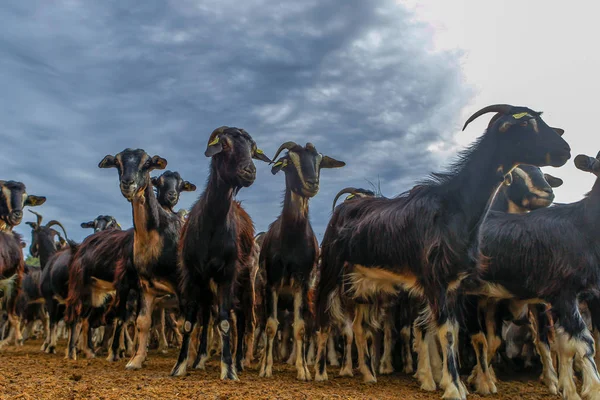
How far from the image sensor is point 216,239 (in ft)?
22.8

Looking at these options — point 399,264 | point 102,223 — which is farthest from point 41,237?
point 399,264

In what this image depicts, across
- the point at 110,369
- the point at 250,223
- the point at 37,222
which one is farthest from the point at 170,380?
the point at 37,222

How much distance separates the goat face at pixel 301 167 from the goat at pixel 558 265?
246cm

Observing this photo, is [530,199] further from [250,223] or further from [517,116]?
[250,223]

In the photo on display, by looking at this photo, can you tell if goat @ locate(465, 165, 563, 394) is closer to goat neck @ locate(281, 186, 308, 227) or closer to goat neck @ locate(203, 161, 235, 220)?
goat neck @ locate(281, 186, 308, 227)

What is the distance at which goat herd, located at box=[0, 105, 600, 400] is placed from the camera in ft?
20.2

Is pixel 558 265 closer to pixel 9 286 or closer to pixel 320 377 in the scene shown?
pixel 320 377

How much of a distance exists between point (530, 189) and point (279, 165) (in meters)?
4.02

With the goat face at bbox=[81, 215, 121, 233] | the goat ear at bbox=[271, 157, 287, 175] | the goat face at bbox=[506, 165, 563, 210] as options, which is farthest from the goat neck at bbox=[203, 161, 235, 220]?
the goat face at bbox=[81, 215, 121, 233]

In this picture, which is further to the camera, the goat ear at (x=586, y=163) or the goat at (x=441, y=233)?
the goat ear at (x=586, y=163)

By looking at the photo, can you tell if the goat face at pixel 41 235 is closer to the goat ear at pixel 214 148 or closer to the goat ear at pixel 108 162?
the goat ear at pixel 108 162

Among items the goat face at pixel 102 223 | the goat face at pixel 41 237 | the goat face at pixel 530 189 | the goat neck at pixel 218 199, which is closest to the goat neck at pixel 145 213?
the goat neck at pixel 218 199

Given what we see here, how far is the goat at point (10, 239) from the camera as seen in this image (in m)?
10.3

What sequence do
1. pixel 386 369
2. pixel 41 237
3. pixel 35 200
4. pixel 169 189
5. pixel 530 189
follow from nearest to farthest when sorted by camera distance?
pixel 386 369 < pixel 530 189 < pixel 169 189 < pixel 35 200 < pixel 41 237
